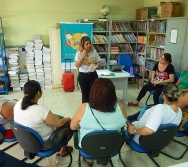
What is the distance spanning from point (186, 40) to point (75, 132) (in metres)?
3.08

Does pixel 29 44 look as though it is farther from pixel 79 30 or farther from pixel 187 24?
pixel 187 24

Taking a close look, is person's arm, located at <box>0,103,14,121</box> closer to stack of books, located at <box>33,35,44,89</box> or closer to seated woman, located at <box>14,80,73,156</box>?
seated woman, located at <box>14,80,73,156</box>

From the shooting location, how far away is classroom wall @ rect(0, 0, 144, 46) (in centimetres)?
439

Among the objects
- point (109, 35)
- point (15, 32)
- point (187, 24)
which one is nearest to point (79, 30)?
point (109, 35)

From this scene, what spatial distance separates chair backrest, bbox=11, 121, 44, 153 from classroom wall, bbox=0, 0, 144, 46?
3.62 metres

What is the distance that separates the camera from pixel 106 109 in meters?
1.48

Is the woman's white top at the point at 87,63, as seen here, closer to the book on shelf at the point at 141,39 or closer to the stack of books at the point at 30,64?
the stack of books at the point at 30,64

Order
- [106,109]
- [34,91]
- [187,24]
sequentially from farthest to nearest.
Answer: [187,24] → [34,91] → [106,109]

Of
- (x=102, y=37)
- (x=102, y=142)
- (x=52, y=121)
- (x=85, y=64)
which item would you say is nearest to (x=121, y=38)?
(x=102, y=37)

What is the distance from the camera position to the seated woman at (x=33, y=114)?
5.24 ft

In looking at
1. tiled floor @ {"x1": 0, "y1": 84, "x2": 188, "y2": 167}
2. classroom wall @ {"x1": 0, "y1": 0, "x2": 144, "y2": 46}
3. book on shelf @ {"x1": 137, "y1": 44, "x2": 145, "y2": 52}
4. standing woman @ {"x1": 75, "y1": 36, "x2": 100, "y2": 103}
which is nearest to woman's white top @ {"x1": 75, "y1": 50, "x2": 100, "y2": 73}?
standing woman @ {"x1": 75, "y1": 36, "x2": 100, "y2": 103}

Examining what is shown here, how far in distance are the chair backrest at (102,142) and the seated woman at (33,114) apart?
0.40m

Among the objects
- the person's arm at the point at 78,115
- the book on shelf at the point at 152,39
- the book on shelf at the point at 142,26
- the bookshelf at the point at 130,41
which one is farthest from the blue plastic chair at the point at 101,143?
the book on shelf at the point at 142,26

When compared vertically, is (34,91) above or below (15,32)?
below
